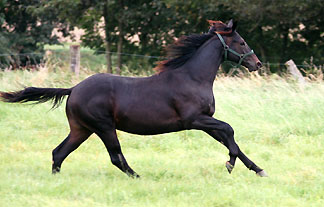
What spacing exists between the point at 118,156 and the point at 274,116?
13.6ft

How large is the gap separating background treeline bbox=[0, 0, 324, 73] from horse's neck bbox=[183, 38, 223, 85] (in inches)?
574

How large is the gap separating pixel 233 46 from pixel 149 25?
21234mm

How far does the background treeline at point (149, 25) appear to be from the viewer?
23.3m

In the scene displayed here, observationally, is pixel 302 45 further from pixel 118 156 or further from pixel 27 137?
pixel 118 156

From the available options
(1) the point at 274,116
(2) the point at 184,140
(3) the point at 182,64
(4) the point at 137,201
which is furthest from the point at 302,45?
(4) the point at 137,201

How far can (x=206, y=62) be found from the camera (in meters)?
6.94

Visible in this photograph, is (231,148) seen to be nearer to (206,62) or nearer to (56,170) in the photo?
(206,62)

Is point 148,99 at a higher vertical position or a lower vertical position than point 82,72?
higher

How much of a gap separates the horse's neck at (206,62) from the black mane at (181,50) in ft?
0.19

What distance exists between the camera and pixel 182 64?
696cm

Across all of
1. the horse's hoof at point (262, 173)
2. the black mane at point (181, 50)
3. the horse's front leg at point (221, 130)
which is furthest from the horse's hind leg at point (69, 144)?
the horse's hoof at point (262, 173)

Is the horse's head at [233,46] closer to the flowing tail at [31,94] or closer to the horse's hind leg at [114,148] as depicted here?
the horse's hind leg at [114,148]

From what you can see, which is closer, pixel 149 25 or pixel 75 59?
pixel 75 59

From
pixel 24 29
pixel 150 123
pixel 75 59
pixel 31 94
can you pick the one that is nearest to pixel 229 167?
pixel 150 123
